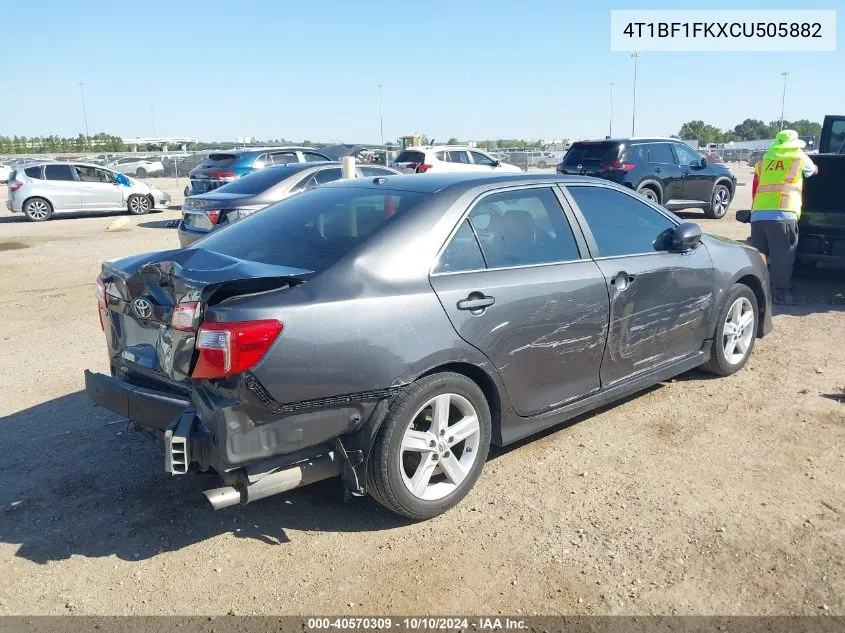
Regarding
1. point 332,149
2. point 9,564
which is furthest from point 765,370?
point 332,149

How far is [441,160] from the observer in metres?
19.7

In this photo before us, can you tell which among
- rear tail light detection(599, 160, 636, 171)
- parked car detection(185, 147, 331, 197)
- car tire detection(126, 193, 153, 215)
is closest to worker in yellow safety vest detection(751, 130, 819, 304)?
rear tail light detection(599, 160, 636, 171)

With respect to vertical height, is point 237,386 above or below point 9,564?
Result: above

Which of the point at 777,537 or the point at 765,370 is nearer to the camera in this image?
the point at 777,537

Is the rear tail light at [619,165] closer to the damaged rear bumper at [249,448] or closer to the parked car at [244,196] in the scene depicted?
the parked car at [244,196]

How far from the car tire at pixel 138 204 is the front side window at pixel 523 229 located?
58.3ft

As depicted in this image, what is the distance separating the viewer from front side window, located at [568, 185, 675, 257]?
450 cm

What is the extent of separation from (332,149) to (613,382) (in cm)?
2567

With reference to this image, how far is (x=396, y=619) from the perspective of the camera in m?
2.92

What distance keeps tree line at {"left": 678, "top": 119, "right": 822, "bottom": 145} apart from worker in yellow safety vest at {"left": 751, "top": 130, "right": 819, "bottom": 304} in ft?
231

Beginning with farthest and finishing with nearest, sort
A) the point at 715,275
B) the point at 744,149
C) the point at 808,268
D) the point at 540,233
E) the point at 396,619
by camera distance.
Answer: the point at 744,149
the point at 808,268
the point at 715,275
the point at 540,233
the point at 396,619

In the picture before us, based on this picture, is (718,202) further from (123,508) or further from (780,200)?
(123,508)

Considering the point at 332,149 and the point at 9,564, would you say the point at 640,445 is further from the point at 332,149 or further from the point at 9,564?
the point at 332,149

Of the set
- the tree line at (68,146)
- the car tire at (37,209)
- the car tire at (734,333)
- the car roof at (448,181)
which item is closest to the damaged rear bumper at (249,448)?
the car roof at (448,181)
